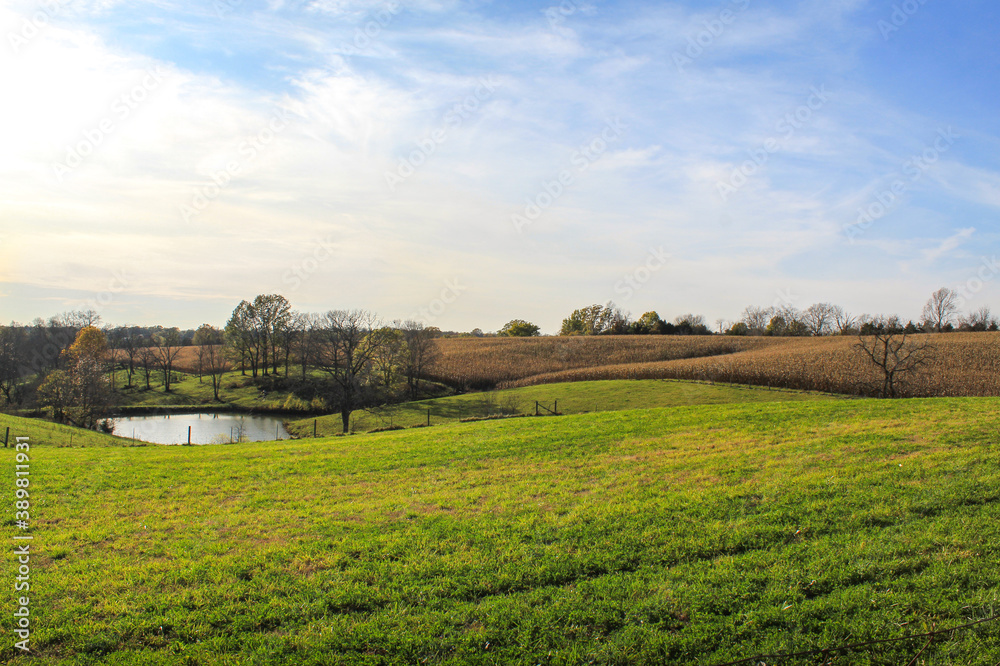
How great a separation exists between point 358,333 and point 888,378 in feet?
150

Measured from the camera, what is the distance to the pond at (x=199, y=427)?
46312 mm

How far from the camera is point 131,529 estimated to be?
32.0 ft

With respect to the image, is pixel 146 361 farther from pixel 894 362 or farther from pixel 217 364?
pixel 894 362

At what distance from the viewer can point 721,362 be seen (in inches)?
2028

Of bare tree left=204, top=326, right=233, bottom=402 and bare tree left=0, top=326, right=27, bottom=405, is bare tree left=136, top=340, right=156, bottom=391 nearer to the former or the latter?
bare tree left=204, top=326, right=233, bottom=402

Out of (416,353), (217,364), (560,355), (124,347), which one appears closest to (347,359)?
(416,353)

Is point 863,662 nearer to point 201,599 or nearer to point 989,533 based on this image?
point 989,533

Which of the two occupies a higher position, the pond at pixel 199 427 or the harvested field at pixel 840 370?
the harvested field at pixel 840 370

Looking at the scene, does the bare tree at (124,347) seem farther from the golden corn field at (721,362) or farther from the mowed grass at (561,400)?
the golden corn field at (721,362)

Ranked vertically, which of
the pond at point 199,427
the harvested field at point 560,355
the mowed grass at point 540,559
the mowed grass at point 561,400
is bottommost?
the pond at point 199,427

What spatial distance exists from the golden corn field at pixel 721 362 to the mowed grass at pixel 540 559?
32919 mm

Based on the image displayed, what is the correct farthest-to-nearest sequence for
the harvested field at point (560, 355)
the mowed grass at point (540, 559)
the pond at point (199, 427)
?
the harvested field at point (560, 355) < the pond at point (199, 427) < the mowed grass at point (540, 559)

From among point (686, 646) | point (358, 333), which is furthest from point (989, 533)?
point (358, 333)

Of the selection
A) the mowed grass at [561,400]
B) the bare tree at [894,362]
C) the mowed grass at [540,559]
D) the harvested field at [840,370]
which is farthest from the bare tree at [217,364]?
the bare tree at [894,362]
